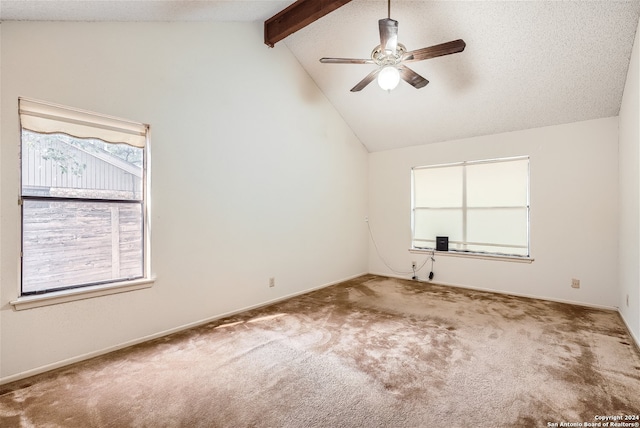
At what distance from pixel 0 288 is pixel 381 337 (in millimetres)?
3024

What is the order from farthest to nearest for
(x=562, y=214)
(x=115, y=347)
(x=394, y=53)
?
(x=562, y=214) → (x=394, y=53) → (x=115, y=347)

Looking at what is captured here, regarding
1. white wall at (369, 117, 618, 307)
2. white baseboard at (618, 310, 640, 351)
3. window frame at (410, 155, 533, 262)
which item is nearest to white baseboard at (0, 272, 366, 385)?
window frame at (410, 155, 533, 262)

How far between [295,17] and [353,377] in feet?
12.3

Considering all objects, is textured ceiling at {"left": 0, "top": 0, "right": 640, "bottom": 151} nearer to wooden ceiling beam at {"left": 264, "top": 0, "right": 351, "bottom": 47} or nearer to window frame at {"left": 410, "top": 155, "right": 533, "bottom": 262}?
wooden ceiling beam at {"left": 264, "top": 0, "right": 351, "bottom": 47}

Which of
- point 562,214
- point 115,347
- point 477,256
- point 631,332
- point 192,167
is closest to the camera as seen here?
point 115,347

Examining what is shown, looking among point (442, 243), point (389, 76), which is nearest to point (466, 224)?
point (442, 243)

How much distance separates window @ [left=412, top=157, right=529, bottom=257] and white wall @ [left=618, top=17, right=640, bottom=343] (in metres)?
1.03

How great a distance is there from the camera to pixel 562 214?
3994 mm

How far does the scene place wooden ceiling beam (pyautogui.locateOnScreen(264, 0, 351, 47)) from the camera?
3.11 m

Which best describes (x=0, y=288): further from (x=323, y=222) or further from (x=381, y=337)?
(x=323, y=222)

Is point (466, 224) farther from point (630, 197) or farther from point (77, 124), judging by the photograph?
point (77, 124)

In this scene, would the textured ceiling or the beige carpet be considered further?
the textured ceiling

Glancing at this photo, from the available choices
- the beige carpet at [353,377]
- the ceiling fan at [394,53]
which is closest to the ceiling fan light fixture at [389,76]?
the ceiling fan at [394,53]

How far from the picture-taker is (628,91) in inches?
123
